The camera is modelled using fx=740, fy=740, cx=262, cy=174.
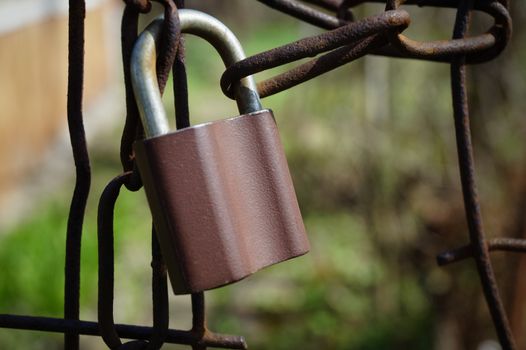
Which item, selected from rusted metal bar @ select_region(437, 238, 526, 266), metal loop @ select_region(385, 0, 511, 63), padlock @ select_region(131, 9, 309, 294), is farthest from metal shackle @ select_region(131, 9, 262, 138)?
rusted metal bar @ select_region(437, 238, 526, 266)

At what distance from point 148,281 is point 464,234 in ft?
5.91

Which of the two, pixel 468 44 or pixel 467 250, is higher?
pixel 468 44

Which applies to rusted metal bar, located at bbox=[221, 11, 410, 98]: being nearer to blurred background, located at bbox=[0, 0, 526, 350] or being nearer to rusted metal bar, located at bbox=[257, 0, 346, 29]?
rusted metal bar, located at bbox=[257, 0, 346, 29]

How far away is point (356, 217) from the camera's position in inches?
174

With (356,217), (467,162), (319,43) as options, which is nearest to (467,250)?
(467,162)

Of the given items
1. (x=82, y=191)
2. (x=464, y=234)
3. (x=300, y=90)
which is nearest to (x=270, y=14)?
(x=300, y=90)

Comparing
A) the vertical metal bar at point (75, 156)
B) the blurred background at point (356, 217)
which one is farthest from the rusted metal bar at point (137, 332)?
the blurred background at point (356, 217)

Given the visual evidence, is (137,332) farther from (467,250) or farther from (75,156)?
(467,250)

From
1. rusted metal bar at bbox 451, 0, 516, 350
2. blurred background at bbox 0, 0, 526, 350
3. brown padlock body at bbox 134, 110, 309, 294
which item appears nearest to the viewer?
brown padlock body at bbox 134, 110, 309, 294

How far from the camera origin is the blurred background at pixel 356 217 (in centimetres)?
289

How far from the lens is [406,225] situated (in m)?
3.25

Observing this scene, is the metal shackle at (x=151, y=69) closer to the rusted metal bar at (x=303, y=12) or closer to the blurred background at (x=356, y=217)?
the rusted metal bar at (x=303, y=12)

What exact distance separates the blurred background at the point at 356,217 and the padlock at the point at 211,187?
1.43m

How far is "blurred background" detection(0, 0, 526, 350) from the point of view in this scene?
9.49ft
